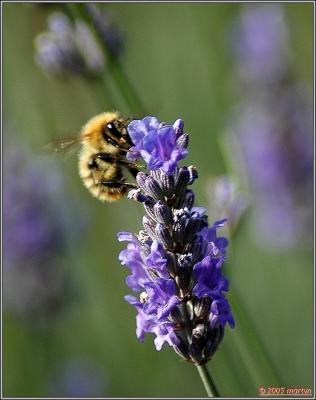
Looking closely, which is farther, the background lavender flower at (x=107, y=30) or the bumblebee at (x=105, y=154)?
the background lavender flower at (x=107, y=30)

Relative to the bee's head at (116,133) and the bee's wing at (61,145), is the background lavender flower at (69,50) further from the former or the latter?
the bee's head at (116,133)

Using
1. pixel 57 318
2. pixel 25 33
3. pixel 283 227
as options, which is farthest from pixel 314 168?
pixel 25 33

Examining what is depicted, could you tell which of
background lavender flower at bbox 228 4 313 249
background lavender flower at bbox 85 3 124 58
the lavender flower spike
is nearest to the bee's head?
the lavender flower spike

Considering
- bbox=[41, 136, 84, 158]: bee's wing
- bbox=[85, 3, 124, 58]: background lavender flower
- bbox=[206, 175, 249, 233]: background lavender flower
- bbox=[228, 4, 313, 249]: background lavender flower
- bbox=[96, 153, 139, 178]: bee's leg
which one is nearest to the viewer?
bbox=[96, 153, 139, 178]: bee's leg

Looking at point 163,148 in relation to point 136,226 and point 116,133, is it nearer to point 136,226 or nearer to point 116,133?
point 116,133

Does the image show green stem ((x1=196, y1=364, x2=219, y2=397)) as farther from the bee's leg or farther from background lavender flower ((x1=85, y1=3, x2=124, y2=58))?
background lavender flower ((x1=85, y1=3, x2=124, y2=58))

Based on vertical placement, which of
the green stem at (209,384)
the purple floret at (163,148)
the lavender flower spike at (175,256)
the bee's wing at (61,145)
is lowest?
the green stem at (209,384)

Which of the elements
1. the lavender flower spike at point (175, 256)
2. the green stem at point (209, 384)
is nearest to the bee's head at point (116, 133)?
the lavender flower spike at point (175, 256)

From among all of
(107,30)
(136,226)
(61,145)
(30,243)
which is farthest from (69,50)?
(136,226)
